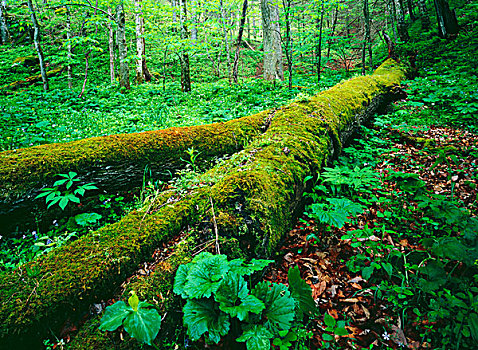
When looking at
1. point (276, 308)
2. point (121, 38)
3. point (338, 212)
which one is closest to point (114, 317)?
point (276, 308)

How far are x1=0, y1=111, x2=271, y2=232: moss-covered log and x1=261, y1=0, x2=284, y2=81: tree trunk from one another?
8.02 meters

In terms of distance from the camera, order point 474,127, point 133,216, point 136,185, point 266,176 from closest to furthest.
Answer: point 133,216, point 266,176, point 136,185, point 474,127

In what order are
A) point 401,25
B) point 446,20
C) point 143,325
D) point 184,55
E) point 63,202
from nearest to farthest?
1. point 143,325
2. point 63,202
3. point 184,55
4. point 446,20
5. point 401,25

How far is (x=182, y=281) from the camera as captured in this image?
63.8 inches

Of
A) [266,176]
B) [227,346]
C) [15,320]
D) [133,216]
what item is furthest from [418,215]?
[15,320]

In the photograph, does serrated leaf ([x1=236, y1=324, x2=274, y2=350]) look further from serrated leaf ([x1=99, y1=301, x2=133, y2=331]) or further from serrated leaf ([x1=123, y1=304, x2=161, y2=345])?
serrated leaf ([x1=99, y1=301, x2=133, y2=331])

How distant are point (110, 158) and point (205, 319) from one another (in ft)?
9.74

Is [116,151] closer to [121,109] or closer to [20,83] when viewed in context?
[121,109]

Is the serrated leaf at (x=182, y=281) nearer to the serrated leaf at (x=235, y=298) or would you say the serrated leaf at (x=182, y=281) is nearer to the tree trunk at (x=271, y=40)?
the serrated leaf at (x=235, y=298)

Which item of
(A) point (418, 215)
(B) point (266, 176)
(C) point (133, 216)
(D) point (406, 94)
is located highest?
(D) point (406, 94)

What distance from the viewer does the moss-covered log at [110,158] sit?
2930 millimetres

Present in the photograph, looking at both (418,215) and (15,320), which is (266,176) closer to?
(418,215)

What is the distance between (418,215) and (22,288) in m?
4.26

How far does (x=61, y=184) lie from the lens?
3.07 meters
